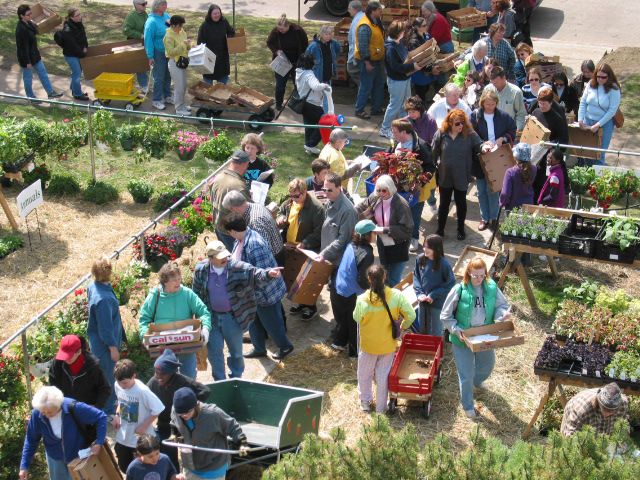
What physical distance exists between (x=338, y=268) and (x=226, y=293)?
148 cm

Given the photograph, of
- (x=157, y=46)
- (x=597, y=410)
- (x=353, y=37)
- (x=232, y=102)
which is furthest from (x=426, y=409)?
(x=157, y=46)

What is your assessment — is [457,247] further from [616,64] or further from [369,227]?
[616,64]

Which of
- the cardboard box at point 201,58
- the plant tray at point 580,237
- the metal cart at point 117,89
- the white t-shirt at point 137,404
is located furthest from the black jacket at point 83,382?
the metal cart at point 117,89

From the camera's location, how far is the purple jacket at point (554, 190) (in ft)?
37.4

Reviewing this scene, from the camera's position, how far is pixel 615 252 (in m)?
10.0

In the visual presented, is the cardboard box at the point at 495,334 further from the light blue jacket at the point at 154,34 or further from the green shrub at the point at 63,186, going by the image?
the light blue jacket at the point at 154,34

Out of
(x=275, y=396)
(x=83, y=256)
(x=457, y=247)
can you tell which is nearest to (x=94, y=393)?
(x=275, y=396)

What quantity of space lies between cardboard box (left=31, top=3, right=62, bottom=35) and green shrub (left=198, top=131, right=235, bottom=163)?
695 cm

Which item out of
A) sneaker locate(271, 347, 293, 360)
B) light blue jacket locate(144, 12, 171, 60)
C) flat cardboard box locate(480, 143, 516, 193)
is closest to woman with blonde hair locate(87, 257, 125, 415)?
sneaker locate(271, 347, 293, 360)

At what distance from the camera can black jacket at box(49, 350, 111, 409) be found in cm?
771

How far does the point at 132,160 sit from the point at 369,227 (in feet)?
21.2

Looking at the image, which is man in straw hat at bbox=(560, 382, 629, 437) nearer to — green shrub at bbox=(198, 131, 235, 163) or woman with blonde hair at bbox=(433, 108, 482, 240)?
woman with blonde hair at bbox=(433, 108, 482, 240)

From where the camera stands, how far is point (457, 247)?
12047mm

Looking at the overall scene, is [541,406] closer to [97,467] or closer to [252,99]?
[97,467]
